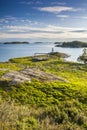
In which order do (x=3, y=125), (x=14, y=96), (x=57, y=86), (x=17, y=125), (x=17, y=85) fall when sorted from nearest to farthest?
(x=3, y=125) < (x=17, y=125) < (x=14, y=96) < (x=17, y=85) < (x=57, y=86)

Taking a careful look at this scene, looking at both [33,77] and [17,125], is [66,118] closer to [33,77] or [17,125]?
[17,125]

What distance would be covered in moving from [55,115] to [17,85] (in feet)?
58.5

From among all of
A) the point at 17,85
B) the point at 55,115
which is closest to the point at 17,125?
the point at 55,115

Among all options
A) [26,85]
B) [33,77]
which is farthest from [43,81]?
[26,85]

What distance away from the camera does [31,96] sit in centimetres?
2594

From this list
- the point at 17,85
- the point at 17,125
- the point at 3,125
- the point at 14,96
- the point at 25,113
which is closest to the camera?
the point at 3,125

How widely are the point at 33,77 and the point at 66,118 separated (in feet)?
70.6

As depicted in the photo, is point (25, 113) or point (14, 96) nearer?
point (25, 113)

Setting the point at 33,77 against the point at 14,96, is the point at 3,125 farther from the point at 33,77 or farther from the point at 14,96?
the point at 33,77

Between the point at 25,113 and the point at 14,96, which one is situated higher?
the point at 25,113

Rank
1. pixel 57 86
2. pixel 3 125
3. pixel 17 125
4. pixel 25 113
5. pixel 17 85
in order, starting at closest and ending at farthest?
pixel 3 125
pixel 17 125
pixel 25 113
pixel 17 85
pixel 57 86

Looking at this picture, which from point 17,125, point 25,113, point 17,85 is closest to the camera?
point 17,125

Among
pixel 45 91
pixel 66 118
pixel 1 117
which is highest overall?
pixel 1 117

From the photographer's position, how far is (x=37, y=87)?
28.2 m
